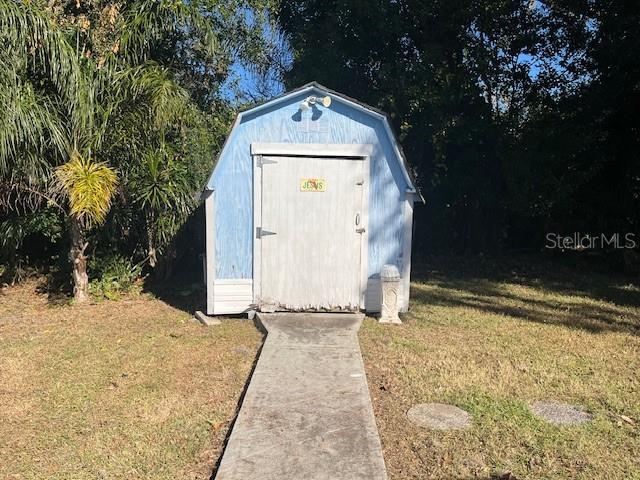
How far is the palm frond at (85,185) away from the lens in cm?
730

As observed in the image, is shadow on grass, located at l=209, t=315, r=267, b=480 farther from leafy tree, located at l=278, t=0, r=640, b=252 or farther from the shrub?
Answer: leafy tree, located at l=278, t=0, r=640, b=252

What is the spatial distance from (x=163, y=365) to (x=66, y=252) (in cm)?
491

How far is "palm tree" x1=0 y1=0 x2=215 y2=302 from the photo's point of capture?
683 cm

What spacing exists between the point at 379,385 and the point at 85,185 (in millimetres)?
4858

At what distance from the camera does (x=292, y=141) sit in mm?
7168

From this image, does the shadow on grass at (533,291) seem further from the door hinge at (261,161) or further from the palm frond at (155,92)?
the palm frond at (155,92)

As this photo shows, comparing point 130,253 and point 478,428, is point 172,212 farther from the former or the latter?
point 478,428

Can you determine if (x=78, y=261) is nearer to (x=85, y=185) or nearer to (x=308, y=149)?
(x=85, y=185)

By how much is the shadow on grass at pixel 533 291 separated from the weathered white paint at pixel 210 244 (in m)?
3.45

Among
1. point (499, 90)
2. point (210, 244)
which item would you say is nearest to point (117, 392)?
point (210, 244)

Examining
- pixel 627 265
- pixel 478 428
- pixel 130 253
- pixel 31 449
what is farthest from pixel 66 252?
pixel 627 265

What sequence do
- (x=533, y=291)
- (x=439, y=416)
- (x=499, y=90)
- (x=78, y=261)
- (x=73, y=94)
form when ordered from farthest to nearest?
(x=499, y=90) < (x=533, y=291) < (x=78, y=261) < (x=73, y=94) < (x=439, y=416)

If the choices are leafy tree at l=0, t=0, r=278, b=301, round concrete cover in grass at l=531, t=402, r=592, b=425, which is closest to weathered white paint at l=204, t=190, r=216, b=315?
leafy tree at l=0, t=0, r=278, b=301

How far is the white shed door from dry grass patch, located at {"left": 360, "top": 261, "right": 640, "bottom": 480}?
776 mm
